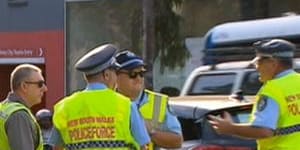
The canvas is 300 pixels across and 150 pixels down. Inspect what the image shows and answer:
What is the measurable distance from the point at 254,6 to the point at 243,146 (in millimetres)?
13018

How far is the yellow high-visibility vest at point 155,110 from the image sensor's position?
21.3ft

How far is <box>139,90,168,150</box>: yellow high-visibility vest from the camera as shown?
6.50m

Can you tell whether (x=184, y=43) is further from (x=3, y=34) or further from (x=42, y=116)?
(x=42, y=116)

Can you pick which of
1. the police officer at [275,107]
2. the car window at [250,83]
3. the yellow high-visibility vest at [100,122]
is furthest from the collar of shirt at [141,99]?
the car window at [250,83]

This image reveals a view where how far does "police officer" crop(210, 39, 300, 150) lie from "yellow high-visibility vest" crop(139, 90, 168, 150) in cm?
52

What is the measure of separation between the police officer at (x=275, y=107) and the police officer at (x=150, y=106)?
18.0 inches

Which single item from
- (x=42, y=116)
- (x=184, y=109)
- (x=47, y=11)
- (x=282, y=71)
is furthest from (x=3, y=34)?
(x=282, y=71)

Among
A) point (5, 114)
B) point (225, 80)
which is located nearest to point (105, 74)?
point (5, 114)

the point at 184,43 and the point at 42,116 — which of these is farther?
the point at 184,43

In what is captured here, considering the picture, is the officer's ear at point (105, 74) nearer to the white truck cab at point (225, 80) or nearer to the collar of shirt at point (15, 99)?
the collar of shirt at point (15, 99)

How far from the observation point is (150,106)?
6551 millimetres

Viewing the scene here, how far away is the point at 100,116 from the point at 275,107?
1.18 meters

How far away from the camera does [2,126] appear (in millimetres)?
6402

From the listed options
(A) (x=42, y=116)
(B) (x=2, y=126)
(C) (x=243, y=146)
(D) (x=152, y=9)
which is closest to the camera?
(B) (x=2, y=126)
